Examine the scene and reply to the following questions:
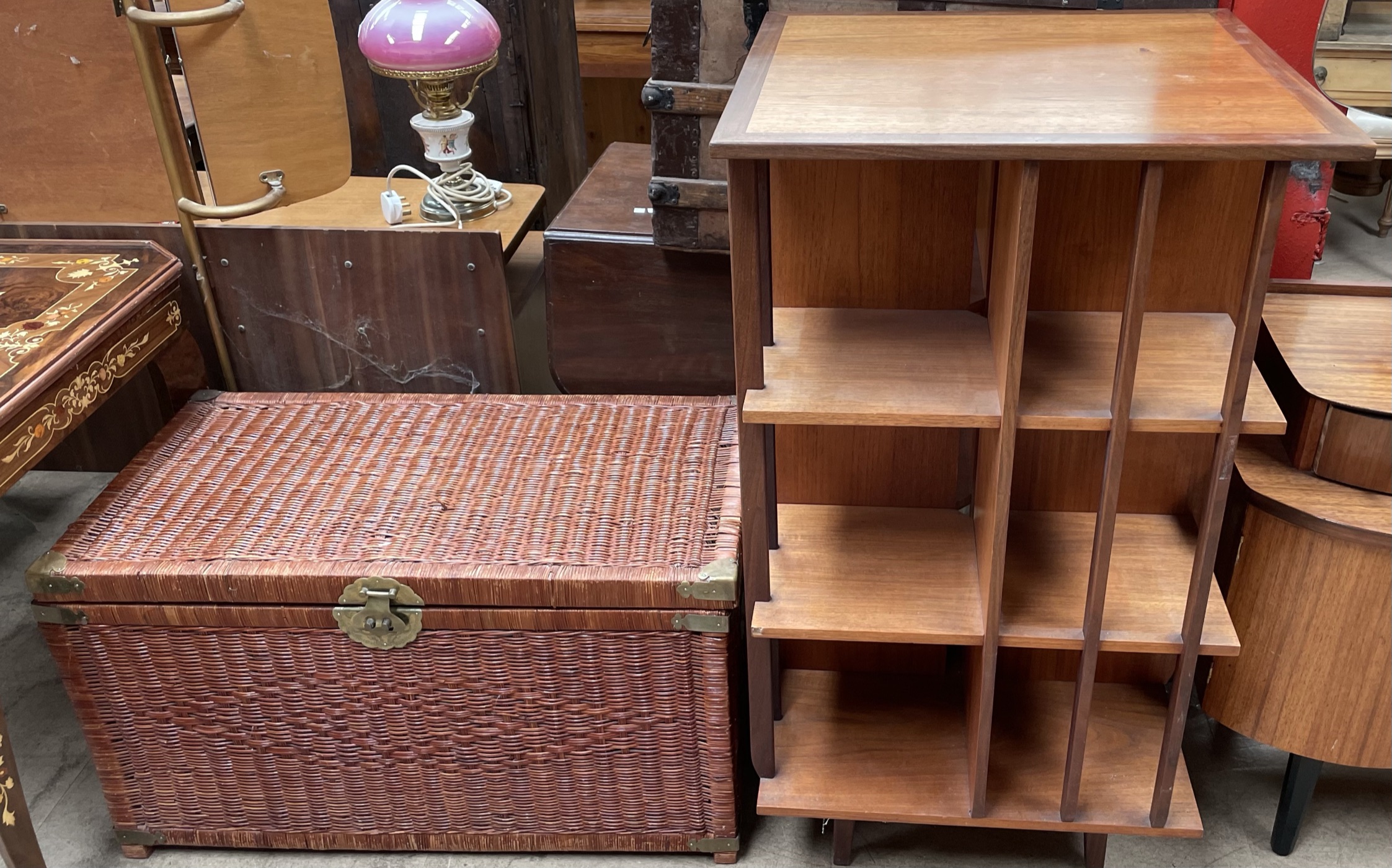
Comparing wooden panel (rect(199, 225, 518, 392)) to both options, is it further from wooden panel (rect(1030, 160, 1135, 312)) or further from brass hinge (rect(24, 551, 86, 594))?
wooden panel (rect(1030, 160, 1135, 312))

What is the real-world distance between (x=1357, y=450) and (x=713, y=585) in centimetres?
89

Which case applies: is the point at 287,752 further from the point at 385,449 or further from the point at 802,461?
the point at 802,461

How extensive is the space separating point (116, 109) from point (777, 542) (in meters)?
1.43

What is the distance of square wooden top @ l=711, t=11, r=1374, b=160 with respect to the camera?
116cm

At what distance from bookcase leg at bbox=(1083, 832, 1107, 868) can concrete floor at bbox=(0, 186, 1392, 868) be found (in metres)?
0.03

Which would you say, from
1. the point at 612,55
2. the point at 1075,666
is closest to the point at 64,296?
the point at 1075,666

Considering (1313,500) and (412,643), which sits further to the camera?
(412,643)

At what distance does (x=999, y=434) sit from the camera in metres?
1.35

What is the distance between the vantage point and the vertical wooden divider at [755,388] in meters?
1.28

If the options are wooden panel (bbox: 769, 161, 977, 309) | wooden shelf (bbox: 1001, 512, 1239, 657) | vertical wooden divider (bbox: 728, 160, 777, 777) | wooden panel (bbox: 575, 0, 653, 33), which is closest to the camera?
vertical wooden divider (bbox: 728, 160, 777, 777)

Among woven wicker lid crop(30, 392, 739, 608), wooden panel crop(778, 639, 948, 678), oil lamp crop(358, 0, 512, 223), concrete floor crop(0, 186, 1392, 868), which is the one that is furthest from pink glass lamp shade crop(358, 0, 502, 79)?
concrete floor crop(0, 186, 1392, 868)

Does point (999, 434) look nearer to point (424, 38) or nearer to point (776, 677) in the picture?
point (776, 677)

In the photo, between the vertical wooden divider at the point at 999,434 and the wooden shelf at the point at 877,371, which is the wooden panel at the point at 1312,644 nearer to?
the vertical wooden divider at the point at 999,434

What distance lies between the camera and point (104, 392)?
187 centimetres
